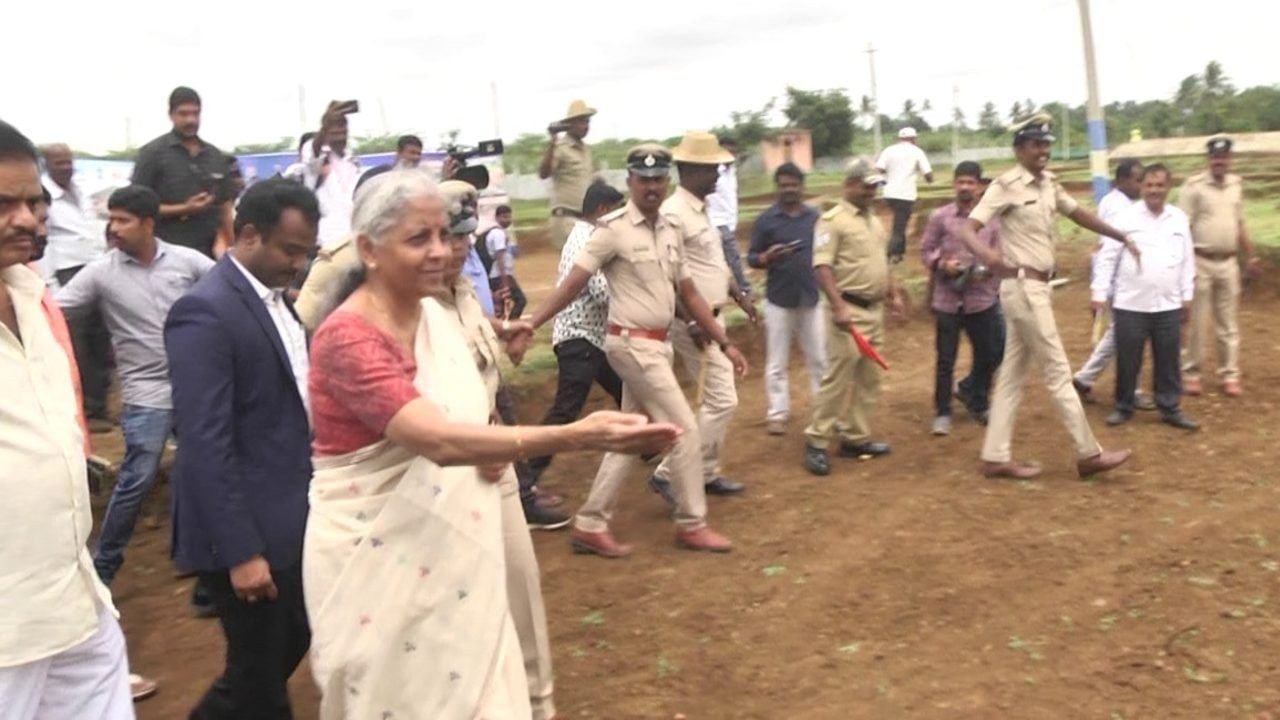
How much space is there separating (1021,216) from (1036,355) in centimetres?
78

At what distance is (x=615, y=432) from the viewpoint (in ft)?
7.97

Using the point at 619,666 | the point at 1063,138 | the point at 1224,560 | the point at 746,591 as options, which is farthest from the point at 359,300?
the point at 1063,138

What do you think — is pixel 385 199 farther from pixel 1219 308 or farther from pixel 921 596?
pixel 1219 308

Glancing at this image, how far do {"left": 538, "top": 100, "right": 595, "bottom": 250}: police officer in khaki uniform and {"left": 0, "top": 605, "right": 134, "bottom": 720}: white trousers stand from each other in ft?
20.1

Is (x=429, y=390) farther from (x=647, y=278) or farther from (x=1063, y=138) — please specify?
(x=1063, y=138)

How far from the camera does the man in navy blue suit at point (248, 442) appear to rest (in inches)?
125

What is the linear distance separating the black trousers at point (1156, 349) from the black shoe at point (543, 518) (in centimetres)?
400

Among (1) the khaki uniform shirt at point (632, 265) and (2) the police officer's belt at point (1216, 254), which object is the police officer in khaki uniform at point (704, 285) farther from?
(2) the police officer's belt at point (1216, 254)

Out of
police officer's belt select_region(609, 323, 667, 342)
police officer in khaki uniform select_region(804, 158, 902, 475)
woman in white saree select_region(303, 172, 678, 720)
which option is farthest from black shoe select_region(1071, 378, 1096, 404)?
woman in white saree select_region(303, 172, 678, 720)

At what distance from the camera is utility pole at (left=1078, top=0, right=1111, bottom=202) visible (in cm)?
1419

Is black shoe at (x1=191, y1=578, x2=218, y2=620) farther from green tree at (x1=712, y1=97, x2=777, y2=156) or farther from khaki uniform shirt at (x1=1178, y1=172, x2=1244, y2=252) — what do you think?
green tree at (x1=712, y1=97, x2=777, y2=156)

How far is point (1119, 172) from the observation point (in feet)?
27.0

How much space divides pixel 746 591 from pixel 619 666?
0.90 m

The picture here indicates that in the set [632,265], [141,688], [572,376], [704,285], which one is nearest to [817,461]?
[704,285]
